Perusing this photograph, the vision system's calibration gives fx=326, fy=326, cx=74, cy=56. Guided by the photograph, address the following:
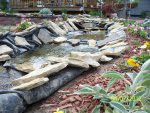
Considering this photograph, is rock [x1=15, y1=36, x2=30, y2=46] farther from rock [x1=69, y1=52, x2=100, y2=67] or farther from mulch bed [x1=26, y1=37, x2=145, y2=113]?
mulch bed [x1=26, y1=37, x2=145, y2=113]

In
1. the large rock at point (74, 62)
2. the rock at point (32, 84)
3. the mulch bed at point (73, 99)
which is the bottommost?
the mulch bed at point (73, 99)

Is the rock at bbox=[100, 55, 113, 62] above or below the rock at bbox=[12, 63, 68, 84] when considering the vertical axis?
below

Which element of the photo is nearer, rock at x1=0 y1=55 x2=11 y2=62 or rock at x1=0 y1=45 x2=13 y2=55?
rock at x1=0 y1=55 x2=11 y2=62

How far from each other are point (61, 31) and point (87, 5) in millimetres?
9861

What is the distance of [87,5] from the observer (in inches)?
787

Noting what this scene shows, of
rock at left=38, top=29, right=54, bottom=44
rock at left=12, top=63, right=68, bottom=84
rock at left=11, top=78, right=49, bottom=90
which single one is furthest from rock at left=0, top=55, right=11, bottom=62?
rock at left=38, top=29, right=54, bottom=44

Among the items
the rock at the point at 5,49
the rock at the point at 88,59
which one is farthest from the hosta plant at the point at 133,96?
the rock at the point at 5,49

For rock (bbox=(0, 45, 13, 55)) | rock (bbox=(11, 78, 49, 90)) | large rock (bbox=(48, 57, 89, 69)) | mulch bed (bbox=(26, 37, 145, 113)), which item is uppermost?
large rock (bbox=(48, 57, 89, 69))

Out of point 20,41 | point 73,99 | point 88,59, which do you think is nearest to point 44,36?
point 20,41

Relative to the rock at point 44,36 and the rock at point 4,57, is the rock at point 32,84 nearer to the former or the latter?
the rock at point 4,57

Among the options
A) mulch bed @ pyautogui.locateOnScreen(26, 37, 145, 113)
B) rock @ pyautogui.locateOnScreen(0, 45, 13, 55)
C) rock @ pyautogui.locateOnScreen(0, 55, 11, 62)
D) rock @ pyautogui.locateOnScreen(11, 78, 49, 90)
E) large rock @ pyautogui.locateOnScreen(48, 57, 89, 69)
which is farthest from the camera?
rock @ pyautogui.locateOnScreen(0, 45, 13, 55)

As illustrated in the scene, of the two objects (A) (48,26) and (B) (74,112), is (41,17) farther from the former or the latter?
(B) (74,112)

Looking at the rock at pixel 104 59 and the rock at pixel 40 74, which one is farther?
the rock at pixel 104 59

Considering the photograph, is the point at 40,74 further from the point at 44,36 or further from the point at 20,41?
the point at 44,36
